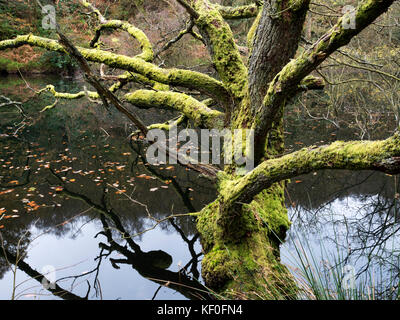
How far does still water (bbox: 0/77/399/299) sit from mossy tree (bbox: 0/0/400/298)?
0.30 meters

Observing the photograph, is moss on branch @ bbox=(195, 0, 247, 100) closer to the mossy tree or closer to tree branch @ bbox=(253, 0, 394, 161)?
the mossy tree

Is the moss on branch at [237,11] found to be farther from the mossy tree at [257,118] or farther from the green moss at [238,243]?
the green moss at [238,243]

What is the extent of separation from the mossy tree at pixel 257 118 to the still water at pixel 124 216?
0.30 meters

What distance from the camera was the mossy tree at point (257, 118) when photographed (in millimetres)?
1812

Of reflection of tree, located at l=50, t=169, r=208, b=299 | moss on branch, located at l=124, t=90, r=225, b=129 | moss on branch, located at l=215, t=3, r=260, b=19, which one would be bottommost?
reflection of tree, located at l=50, t=169, r=208, b=299

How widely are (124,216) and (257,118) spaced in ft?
10.1

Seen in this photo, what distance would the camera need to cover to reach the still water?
354 centimetres

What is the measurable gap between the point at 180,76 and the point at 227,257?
209 centimetres

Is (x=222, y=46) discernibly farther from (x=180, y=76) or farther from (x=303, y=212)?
(x=303, y=212)

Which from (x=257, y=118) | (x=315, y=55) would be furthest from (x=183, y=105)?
(x=315, y=55)

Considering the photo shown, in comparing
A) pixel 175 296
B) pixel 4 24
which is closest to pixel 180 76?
pixel 175 296

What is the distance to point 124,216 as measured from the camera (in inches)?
195

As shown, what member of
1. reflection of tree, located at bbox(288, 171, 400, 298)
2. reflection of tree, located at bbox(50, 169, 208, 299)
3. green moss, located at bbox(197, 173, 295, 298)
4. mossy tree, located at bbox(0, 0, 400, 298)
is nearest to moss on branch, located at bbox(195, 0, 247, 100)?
mossy tree, located at bbox(0, 0, 400, 298)
